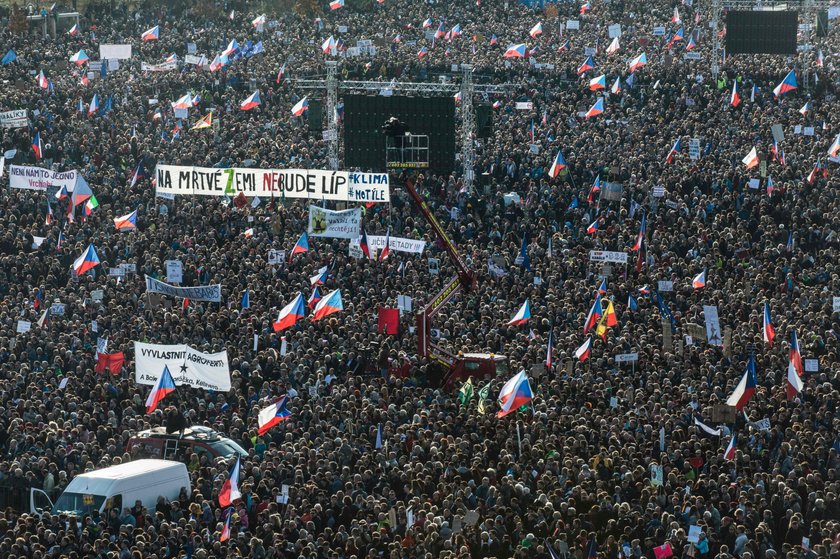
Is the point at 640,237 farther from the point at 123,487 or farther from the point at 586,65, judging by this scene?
the point at 123,487

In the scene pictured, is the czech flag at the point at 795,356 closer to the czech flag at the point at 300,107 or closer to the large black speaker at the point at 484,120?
the large black speaker at the point at 484,120

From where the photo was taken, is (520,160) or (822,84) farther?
(822,84)

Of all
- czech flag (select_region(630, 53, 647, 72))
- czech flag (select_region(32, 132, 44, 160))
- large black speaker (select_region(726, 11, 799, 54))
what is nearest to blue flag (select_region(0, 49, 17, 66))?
czech flag (select_region(32, 132, 44, 160))

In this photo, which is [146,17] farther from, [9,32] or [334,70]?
[334,70]

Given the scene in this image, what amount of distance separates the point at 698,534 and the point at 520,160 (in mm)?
26881

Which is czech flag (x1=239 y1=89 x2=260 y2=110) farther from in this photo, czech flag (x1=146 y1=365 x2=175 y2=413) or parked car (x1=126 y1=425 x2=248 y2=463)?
parked car (x1=126 y1=425 x2=248 y2=463)

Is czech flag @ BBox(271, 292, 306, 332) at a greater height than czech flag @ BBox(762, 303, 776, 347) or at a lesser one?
lesser

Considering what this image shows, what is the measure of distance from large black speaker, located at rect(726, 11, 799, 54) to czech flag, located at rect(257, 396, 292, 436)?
110 feet

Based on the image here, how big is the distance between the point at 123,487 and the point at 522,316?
11762 millimetres

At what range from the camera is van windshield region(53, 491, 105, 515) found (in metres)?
25.5

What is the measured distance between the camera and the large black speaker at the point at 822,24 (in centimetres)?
6678

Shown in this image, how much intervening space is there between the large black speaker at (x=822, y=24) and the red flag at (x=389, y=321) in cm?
3495

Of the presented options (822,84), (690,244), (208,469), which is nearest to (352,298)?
(690,244)

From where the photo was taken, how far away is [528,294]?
37.6m
